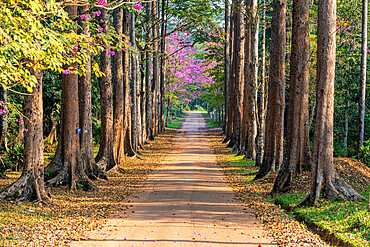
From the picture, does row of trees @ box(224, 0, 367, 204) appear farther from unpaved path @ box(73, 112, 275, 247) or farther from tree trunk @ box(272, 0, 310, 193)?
unpaved path @ box(73, 112, 275, 247)

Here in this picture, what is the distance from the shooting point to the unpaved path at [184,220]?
778 centimetres

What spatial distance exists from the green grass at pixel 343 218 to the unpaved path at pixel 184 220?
1.28 metres

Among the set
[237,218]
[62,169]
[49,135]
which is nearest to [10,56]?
[237,218]

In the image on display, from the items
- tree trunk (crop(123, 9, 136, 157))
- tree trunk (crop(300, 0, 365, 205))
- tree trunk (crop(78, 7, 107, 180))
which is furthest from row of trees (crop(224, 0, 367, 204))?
tree trunk (crop(78, 7, 107, 180))

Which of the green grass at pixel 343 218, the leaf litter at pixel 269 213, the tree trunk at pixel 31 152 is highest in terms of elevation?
the tree trunk at pixel 31 152

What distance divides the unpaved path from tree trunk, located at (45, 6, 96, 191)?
2.42m

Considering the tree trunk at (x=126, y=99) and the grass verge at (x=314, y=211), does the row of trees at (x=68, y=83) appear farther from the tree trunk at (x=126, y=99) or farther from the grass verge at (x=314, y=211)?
the grass verge at (x=314, y=211)

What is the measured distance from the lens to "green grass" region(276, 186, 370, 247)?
738 centimetres

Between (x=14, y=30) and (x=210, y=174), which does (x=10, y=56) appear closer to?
(x=14, y=30)

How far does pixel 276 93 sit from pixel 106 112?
24.0 feet

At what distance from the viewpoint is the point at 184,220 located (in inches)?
368

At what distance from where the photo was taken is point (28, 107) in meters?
10.9

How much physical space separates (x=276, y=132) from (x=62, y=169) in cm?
804

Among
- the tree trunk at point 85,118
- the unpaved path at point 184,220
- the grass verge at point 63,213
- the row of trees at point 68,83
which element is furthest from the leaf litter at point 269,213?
the tree trunk at point 85,118
